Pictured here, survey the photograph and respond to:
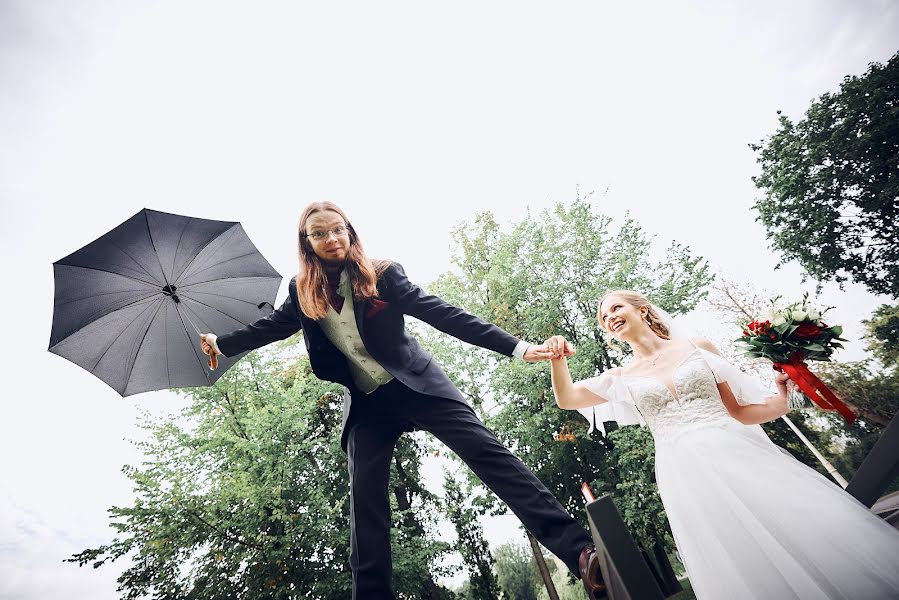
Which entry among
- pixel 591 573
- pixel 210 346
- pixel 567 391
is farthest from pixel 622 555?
pixel 210 346

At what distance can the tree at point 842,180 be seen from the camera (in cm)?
1705

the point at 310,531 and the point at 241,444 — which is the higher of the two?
the point at 241,444

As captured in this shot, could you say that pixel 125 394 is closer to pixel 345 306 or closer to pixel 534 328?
pixel 345 306

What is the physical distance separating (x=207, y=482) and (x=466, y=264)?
12088 mm

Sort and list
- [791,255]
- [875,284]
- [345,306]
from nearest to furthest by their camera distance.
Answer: [345,306], [875,284], [791,255]

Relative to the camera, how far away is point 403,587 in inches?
425

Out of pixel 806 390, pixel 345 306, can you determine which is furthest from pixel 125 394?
pixel 806 390

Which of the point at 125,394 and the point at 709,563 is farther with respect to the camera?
Answer: the point at 125,394

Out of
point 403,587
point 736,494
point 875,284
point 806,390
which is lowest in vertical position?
point 736,494

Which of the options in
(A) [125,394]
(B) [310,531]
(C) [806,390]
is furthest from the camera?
(B) [310,531]

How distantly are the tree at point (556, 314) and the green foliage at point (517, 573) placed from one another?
10.3 meters

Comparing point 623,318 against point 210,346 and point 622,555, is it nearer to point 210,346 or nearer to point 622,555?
point 622,555

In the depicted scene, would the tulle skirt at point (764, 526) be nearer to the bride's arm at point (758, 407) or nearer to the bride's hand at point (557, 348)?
the bride's arm at point (758, 407)

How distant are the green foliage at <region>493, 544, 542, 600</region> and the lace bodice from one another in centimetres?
2155
